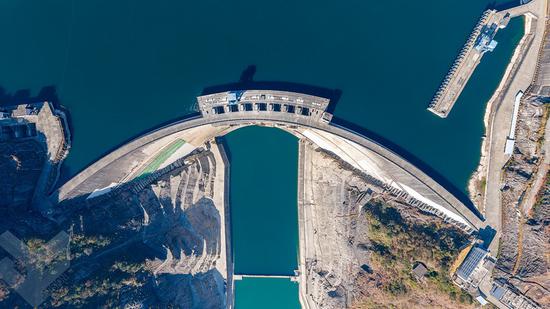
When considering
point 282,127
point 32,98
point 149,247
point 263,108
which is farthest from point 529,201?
point 32,98

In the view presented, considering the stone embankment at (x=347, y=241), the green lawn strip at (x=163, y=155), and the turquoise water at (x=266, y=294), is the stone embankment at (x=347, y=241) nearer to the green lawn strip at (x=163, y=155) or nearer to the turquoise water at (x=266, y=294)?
the turquoise water at (x=266, y=294)

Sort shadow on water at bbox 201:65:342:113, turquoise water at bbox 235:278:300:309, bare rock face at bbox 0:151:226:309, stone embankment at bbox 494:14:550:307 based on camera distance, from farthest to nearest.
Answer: turquoise water at bbox 235:278:300:309, shadow on water at bbox 201:65:342:113, stone embankment at bbox 494:14:550:307, bare rock face at bbox 0:151:226:309

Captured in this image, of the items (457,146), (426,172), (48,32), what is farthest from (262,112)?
(48,32)

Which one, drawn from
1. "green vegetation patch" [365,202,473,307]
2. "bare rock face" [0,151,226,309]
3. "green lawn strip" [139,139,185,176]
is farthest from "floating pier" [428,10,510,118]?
"green lawn strip" [139,139,185,176]

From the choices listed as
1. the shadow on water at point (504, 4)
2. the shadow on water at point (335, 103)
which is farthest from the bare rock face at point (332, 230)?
the shadow on water at point (504, 4)

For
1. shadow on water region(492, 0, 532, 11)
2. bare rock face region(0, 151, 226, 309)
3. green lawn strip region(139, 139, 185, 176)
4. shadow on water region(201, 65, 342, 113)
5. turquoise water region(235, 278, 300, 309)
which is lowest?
turquoise water region(235, 278, 300, 309)

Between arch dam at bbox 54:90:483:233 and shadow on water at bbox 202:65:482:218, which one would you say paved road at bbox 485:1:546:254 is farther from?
arch dam at bbox 54:90:483:233

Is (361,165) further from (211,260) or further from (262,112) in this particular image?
(211,260)

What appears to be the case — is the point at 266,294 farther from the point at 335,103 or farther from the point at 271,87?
the point at 271,87
